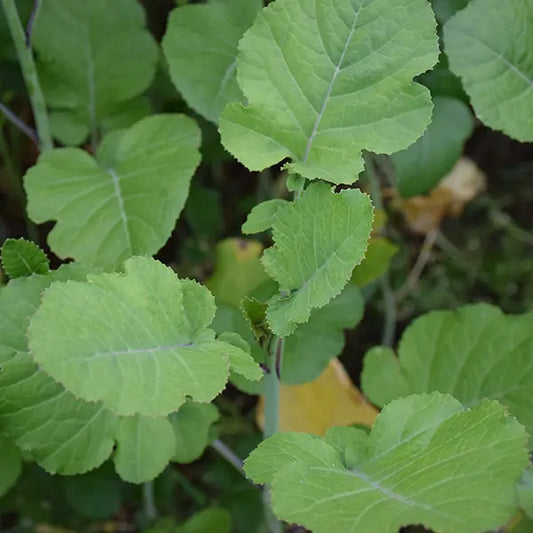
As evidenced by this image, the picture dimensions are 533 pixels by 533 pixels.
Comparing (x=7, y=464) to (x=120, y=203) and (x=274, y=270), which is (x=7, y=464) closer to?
(x=120, y=203)

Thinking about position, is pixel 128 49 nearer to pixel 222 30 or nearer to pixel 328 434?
pixel 222 30

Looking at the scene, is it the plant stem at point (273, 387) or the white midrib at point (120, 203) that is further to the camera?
the white midrib at point (120, 203)

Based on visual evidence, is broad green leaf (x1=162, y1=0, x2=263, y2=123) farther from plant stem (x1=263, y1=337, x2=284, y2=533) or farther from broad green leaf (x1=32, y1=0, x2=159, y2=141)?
plant stem (x1=263, y1=337, x2=284, y2=533)

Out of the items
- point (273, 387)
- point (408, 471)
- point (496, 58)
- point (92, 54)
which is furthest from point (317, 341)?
point (92, 54)

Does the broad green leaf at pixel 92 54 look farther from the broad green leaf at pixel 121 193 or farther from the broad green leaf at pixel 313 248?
the broad green leaf at pixel 313 248

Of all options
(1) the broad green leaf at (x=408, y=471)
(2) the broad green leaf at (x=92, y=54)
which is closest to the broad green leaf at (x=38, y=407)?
(1) the broad green leaf at (x=408, y=471)

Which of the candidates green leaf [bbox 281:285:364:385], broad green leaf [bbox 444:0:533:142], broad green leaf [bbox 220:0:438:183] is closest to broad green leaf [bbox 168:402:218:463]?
green leaf [bbox 281:285:364:385]

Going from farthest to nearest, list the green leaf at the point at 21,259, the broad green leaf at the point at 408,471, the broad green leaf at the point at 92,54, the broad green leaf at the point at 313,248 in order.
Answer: the broad green leaf at the point at 92,54
the green leaf at the point at 21,259
the broad green leaf at the point at 313,248
the broad green leaf at the point at 408,471
